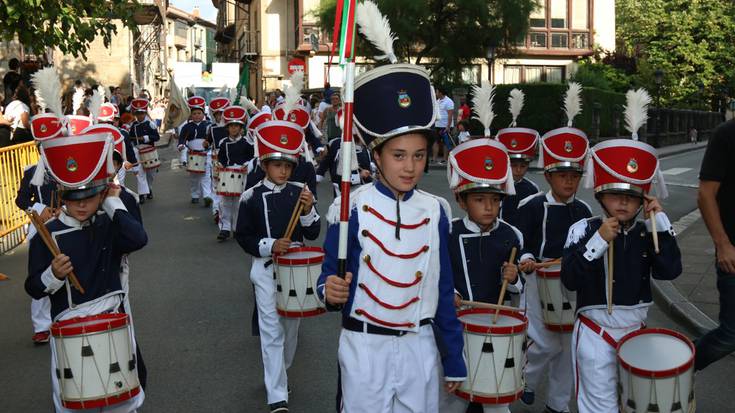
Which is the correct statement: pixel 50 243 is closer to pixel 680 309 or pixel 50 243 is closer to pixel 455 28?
pixel 680 309

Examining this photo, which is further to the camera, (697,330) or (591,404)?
(697,330)

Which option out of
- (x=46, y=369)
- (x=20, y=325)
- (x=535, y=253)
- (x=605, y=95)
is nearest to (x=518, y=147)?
(x=535, y=253)

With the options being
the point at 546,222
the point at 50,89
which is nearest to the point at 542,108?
A: the point at 546,222

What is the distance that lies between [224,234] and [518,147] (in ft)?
23.0

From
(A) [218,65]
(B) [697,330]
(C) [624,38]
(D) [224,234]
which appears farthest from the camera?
(C) [624,38]

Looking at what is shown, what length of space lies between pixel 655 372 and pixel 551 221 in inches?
84.0

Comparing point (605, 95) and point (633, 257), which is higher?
point (605, 95)

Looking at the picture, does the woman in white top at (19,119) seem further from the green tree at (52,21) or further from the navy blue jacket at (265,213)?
the navy blue jacket at (265,213)

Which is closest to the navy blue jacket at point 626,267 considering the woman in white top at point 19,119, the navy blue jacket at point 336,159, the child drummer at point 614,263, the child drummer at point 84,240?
the child drummer at point 614,263

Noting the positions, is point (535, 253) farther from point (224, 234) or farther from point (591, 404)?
point (224, 234)

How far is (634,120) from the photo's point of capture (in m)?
5.40

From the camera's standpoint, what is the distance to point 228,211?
13.3 m

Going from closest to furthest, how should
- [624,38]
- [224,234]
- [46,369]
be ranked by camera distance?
1. [46,369]
2. [224,234]
3. [624,38]

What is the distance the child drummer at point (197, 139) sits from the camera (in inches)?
652
